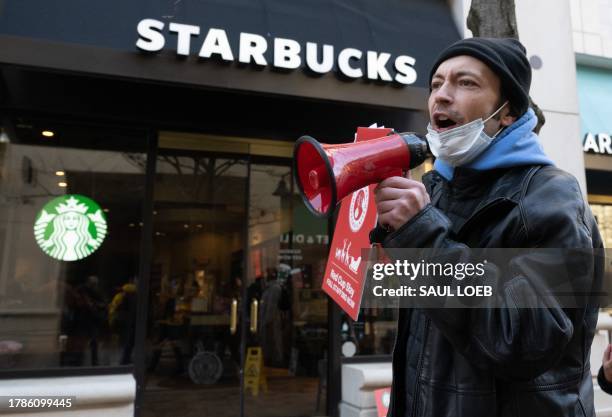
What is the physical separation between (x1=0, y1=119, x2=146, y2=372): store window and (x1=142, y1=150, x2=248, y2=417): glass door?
43.6 inches

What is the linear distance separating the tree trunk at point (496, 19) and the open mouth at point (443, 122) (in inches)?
102

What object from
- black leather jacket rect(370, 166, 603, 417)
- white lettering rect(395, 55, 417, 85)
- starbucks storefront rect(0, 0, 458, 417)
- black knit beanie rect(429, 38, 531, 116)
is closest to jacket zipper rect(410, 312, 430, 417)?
black leather jacket rect(370, 166, 603, 417)

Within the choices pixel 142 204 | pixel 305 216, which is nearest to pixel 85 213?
pixel 142 204

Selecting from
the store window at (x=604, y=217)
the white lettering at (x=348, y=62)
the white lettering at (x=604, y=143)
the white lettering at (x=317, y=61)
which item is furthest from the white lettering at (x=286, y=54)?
the store window at (x=604, y=217)

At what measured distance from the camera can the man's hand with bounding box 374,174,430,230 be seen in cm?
118

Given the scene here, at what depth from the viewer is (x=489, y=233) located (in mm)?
1275

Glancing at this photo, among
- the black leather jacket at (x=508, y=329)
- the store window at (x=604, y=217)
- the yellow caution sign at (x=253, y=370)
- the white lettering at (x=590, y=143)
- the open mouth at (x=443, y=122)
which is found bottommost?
the yellow caution sign at (x=253, y=370)

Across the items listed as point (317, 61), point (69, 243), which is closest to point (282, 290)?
point (69, 243)

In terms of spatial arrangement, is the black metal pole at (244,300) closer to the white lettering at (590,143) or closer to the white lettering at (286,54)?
the white lettering at (286,54)

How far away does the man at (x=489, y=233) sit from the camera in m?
1.10

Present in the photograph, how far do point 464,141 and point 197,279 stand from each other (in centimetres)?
649

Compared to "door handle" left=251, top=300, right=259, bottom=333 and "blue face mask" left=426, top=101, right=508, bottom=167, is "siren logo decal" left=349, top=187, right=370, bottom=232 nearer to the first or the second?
"blue face mask" left=426, top=101, right=508, bottom=167

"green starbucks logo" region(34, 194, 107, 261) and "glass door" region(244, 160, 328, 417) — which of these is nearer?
"green starbucks logo" region(34, 194, 107, 261)

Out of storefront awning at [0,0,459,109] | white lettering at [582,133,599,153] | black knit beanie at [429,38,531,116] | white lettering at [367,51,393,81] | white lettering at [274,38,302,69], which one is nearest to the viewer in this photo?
black knit beanie at [429,38,531,116]
